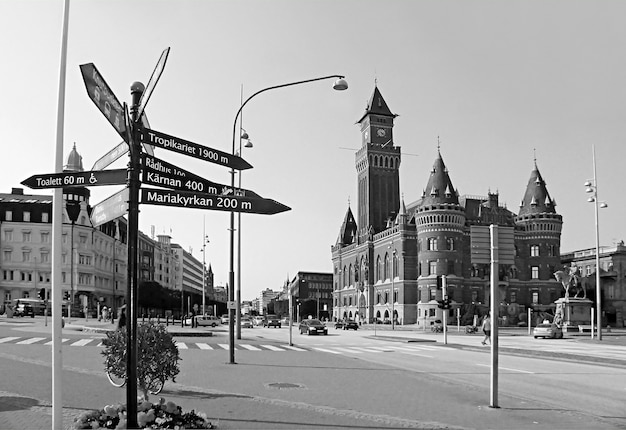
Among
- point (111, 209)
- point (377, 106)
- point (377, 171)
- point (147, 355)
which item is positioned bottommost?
point (147, 355)

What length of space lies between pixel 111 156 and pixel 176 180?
35.4 inches

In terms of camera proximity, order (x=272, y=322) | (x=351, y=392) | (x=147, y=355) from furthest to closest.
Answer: (x=272, y=322) < (x=351, y=392) < (x=147, y=355)

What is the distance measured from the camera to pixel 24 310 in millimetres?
70062

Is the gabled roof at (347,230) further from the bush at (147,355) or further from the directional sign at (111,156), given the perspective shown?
the directional sign at (111,156)

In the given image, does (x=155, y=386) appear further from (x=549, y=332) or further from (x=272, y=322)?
(x=272, y=322)

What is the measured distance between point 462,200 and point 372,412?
95.0 m

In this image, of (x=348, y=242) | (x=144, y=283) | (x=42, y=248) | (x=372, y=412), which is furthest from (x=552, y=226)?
(x=372, y=412)

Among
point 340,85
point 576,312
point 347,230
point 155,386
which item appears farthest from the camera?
point 347,230

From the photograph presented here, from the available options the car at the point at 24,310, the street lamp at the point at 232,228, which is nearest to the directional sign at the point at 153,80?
the street lamp at the point at 232,228

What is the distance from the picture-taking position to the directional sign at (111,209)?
768cm

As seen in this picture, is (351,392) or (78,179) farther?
(351,392)

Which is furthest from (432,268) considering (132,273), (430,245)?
(132,273)

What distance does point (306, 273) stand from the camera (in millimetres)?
188375

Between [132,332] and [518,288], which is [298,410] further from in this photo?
[518,288]
